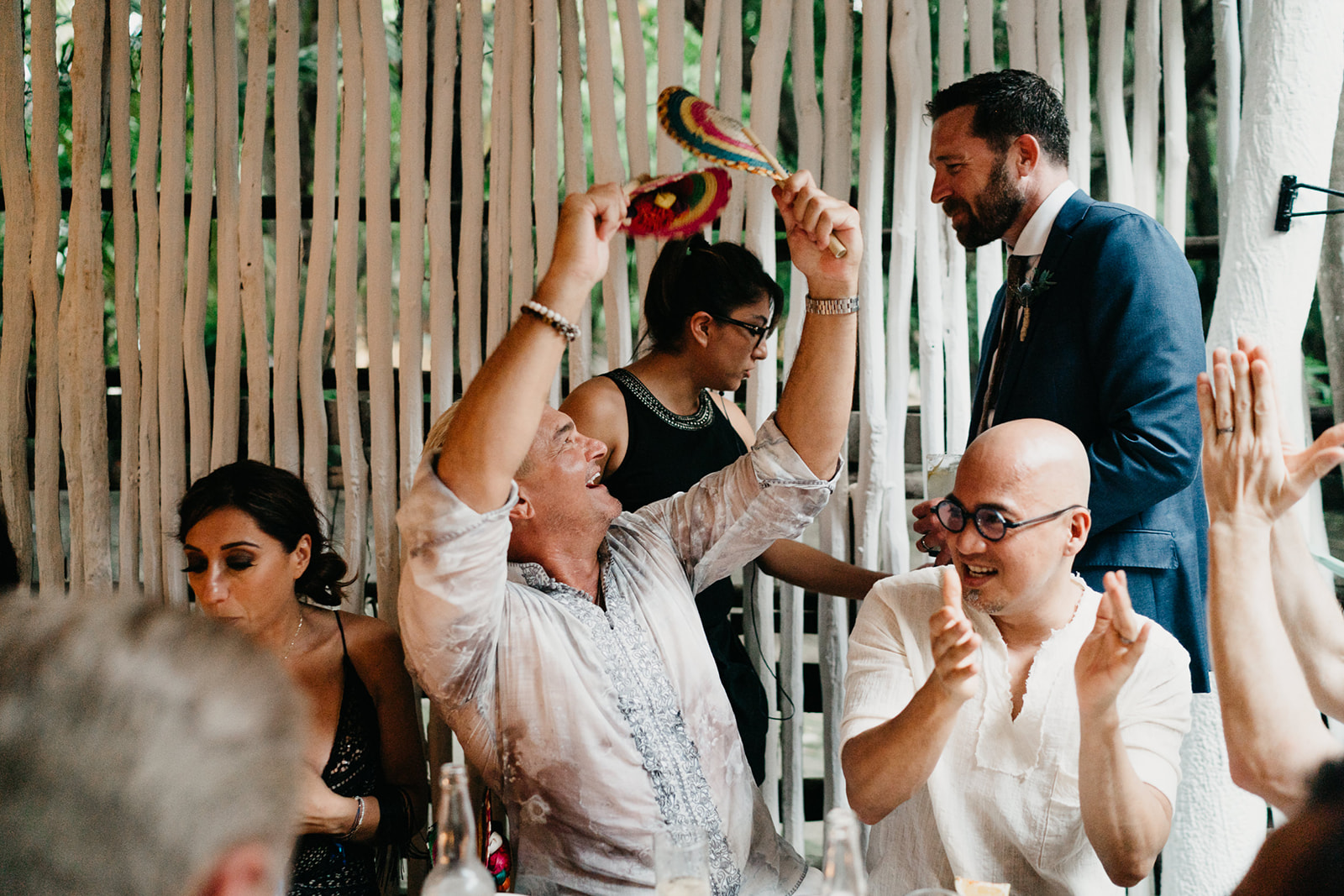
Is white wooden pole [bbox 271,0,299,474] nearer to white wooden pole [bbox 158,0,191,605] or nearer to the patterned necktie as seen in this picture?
white wooden pole [bbox 158,0,191,605]

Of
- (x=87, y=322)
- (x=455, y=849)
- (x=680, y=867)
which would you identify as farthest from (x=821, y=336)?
(x=87, y=322)

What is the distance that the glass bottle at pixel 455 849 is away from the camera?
1354 millimetres

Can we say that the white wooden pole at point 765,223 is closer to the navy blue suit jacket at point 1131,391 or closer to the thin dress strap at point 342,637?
the navy blue suit jacket at point 1131,391

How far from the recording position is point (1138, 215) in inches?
88.0

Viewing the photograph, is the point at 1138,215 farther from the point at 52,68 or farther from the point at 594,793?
the point at 52,68

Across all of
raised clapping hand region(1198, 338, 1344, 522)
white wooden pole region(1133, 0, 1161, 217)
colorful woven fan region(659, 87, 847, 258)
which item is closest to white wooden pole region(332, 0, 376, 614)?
colorful woven fan region(659, 87, 847, 258)

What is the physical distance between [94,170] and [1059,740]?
329 centimetres

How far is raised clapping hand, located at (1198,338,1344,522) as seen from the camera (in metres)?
1.44

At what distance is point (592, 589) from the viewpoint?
2.07 m

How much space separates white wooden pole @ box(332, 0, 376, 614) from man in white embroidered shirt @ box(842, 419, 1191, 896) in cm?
183

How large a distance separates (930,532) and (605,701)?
0.79m

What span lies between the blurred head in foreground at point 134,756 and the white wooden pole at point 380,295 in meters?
2.29

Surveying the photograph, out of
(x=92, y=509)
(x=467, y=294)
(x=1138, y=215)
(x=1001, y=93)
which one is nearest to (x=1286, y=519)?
(x=1138, y=215)

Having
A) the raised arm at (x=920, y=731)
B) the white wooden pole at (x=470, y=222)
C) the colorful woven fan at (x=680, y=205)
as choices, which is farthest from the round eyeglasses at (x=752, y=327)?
the raised arm at (x=920, y=731)
